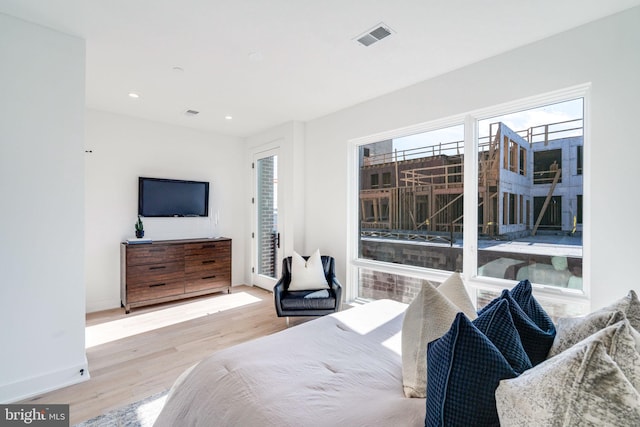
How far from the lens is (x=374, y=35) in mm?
2291

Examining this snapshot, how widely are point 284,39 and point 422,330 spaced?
227cm

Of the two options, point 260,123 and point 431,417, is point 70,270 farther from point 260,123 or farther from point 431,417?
point 260,123

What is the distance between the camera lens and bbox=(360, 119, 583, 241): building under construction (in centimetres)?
238

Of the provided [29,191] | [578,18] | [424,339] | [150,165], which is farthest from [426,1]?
[150,165]

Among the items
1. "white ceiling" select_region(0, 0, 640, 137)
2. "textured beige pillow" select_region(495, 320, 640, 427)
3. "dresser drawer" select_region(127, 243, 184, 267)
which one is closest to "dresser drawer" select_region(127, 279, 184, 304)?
"dresser drawer" select_region(127, 243, 184, 267)

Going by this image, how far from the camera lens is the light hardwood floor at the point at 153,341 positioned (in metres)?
2.20

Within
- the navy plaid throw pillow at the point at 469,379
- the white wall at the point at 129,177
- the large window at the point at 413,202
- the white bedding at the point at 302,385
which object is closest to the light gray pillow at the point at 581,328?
the navy plaid throw pillow at the point at 469,379

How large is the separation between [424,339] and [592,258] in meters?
1.85

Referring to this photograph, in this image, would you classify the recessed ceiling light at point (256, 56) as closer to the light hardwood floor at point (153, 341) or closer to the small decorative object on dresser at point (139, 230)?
the light hardwood floor at point (153, 341)

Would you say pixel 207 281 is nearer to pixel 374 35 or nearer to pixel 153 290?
pixel 153 290

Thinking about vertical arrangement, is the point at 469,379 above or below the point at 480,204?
below

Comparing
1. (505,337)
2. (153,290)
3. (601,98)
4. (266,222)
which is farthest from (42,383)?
(601,98)

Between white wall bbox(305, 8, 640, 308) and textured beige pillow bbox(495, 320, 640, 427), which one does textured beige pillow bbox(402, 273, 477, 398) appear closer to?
textured beige pillow bbox(495, 320, 640, 427)

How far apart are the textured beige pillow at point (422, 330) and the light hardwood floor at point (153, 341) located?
201 centimetres
